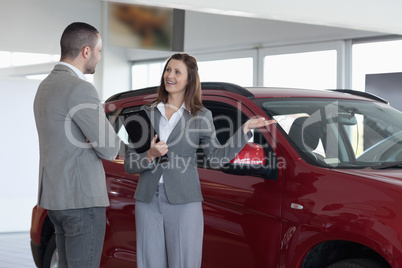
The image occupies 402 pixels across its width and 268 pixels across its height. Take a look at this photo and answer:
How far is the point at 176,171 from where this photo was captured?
3.21 m

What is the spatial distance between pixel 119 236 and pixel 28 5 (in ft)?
19.9

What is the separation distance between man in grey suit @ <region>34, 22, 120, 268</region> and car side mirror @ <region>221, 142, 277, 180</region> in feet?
2.28

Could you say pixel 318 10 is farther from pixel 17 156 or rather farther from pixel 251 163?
pixel 17 156

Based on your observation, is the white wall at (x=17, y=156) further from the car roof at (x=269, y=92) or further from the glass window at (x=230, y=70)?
the car roof at (x=269, y=92)

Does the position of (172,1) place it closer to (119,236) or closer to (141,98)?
(141,98)

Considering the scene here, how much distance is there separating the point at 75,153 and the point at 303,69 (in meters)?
8.40

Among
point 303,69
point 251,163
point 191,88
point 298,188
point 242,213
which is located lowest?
point 242,213

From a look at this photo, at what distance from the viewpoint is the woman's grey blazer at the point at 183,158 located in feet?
10.5

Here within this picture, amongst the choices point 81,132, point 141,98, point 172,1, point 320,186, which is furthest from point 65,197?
point 172,1

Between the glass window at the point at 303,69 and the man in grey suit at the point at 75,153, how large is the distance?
7832 millimetres

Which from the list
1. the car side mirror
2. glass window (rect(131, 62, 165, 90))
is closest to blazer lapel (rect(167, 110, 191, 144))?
the car side mirror

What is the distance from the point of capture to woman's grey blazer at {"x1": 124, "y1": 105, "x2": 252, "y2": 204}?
3.20 metres

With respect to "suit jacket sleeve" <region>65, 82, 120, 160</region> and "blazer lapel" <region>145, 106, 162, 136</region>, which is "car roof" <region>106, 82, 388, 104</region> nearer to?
"blazer lapel" <region>145, 106, 162, 136</region>

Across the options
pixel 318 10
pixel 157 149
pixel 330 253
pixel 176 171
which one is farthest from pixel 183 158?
pixel 318 10
